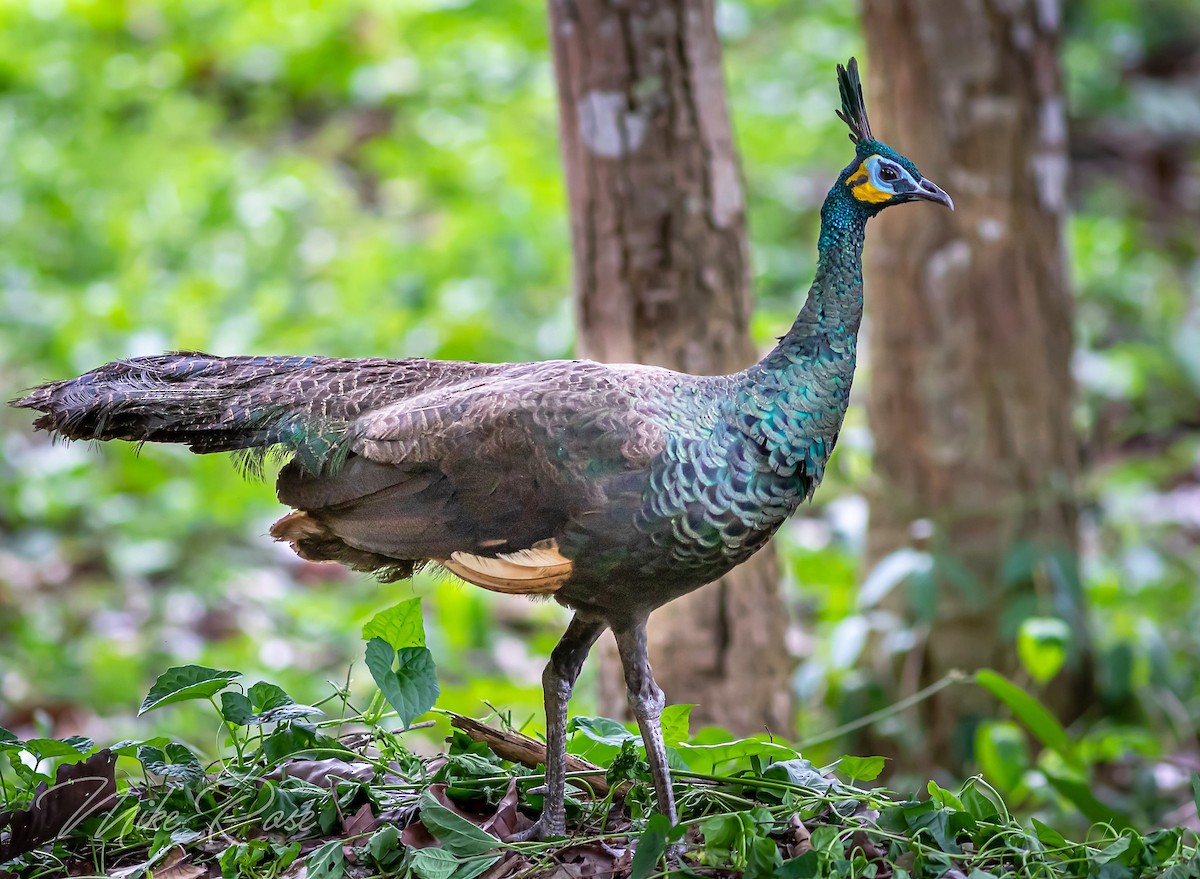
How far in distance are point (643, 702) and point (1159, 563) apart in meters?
4.81

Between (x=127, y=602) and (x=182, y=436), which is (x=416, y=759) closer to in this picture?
(x=182, y=436)

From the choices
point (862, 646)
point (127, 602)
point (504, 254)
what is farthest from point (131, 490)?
point (862, 646)

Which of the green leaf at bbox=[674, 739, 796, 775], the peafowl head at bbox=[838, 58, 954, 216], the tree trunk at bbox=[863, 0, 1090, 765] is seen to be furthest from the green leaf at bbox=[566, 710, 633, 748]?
the tree trunk at bbox=[863, 0, 1090, 765]

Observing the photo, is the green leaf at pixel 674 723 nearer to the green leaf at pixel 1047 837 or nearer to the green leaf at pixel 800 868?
the green leaf at pixel 800 868

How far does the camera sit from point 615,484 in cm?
301

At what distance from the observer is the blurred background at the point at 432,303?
6.08 meters

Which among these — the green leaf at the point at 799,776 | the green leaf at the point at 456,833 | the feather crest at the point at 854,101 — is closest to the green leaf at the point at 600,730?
the green leaf at the point at 799,776

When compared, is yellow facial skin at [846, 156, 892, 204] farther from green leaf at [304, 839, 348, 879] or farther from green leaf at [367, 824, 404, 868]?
green leaf at [304, 839, 348, 879]

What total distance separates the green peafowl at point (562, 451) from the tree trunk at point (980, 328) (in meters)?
2.75

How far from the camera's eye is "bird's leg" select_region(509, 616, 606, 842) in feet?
10.7

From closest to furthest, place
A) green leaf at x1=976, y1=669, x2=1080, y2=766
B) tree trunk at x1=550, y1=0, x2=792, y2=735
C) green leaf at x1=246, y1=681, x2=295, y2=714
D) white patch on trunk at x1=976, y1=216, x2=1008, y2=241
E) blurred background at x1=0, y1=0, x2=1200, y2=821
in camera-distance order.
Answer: green leaf at x1=246, y1=681, x2=295, y2=714 → green leaf at x1=976, y1=669, x2=1080, y2=766 → tree trunk at x1=550, y1=0, x2=792, y2=735 → white patch on trunk at x1=976, y1=216, x2=1008, y2=241 → blurred background at x1=0, y1=0, x2=1200, y2=821

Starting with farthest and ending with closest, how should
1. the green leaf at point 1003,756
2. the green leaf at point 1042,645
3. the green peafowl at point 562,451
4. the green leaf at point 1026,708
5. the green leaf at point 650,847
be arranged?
the green leaf at point 1003,756 → the green leaf at point 1042,645 → the green leaf at point 1026,708 → the green peafowl at point 562,451 → the green leaf at point 650,847

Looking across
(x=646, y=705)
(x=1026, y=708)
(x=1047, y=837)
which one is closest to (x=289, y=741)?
(x=646, y=705)

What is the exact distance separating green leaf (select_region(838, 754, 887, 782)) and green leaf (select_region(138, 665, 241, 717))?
1.60 m
